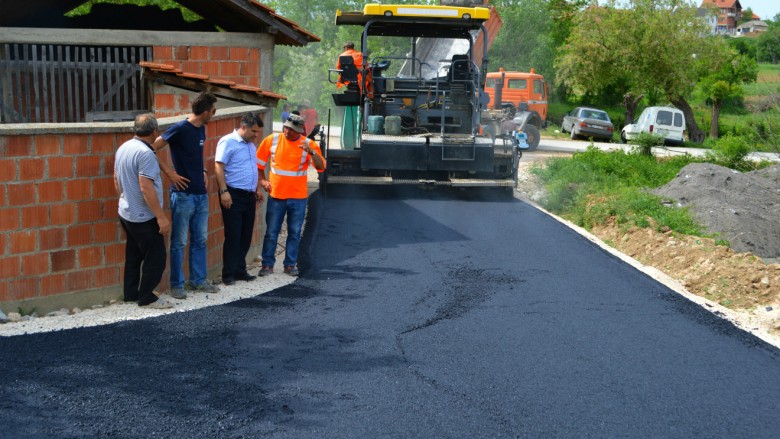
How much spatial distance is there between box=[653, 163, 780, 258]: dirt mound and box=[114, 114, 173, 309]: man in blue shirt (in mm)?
7465

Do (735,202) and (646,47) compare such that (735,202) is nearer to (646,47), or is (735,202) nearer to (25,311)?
(25,311)

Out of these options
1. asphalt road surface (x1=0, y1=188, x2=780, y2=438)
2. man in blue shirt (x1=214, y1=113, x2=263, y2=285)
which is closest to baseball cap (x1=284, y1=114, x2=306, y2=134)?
man in blue shirt (x1=214, y1=113, x2=263, y2=285)

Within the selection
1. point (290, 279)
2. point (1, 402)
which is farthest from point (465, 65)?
point (1, 402)

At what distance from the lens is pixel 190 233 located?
776 centimetres

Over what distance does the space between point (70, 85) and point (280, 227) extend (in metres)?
3.29

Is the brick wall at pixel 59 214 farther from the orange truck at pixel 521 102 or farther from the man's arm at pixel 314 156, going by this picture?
the orange truck at pixel 521 102

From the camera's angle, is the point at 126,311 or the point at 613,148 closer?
the point at 126,311

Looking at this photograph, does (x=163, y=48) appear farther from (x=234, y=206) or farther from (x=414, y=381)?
(x=414, y=381)

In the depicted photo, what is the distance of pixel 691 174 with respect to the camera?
49.4ft

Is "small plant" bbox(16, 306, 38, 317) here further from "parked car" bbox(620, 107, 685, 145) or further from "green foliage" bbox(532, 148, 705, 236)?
"parked car" bbox(620, 107, 685, 145)

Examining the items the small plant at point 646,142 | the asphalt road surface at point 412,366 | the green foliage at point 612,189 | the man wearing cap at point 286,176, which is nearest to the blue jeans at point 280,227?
the man wearing cap at point 286,176

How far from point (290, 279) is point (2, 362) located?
3257mm

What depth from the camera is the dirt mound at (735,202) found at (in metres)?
11.8

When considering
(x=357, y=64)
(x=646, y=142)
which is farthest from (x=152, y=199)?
(x=646, y=142)
